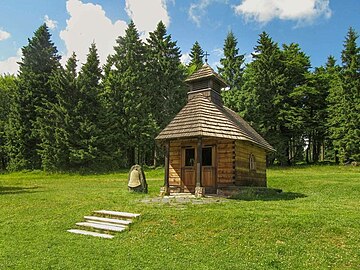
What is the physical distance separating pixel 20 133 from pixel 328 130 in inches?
1451

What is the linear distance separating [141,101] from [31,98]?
43.3ft

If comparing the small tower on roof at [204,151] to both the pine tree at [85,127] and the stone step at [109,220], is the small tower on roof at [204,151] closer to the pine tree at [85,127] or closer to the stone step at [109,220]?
the stone step at [109,220]

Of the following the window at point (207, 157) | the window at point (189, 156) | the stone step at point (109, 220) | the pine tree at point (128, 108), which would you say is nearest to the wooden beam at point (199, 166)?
the window at point (189, 156)

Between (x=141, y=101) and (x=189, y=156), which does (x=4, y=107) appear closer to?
(x=141, y=101)

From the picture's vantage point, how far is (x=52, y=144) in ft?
105

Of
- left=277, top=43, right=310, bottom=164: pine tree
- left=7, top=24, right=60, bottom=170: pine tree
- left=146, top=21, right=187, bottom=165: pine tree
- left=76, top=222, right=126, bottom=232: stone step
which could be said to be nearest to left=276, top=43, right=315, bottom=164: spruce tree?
left=277, top=43, right=310, bottom=164: pine tree

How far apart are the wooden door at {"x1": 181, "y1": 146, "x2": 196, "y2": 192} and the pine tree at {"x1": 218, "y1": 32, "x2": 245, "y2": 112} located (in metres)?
23.4

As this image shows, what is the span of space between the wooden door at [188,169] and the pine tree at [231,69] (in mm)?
23357

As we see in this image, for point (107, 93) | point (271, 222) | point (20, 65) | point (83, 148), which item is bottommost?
point (271, 222)

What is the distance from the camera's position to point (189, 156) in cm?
1573

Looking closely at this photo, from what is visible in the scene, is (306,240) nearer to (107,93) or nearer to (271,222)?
(271,222)

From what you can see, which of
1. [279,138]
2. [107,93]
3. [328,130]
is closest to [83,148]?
[107,93]

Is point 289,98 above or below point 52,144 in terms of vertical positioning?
above

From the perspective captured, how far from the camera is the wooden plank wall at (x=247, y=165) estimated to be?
50.2 ft
